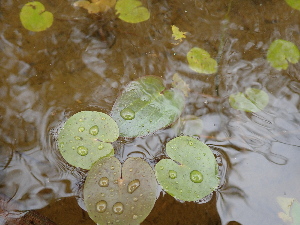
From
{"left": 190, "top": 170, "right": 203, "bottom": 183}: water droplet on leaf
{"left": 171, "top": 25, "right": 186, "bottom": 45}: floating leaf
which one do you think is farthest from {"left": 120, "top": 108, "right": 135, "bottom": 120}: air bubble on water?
{"left": 171, "top": 25, "right": 186, "bottom": 45}: floating leaf

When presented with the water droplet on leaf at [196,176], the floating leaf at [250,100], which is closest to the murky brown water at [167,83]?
the floating leaf at [250,100]

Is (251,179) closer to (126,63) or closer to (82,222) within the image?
(82,222)

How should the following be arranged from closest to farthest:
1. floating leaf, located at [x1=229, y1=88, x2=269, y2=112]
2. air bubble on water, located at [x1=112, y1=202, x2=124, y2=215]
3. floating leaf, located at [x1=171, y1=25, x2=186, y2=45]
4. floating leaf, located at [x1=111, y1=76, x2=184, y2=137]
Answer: air bubble on water, located at [x1=112, y1=202, x2=124, y2=215] → floating leaf, located at [x1=111, y1=76, x2=184, y2=137] → floating leaf, located at [x1=229, y1=88, x2=269, y2=112] → floating leaf, located at [x1=171, y1=25, x2=186, y2=45]

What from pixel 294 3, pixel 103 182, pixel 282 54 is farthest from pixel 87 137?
pixel 294 3

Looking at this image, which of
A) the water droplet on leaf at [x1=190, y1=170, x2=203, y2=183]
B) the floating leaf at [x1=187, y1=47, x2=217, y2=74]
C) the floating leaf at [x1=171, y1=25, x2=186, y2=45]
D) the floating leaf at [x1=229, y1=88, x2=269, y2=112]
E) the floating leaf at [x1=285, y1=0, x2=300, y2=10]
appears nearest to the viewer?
the water droplet on leaf at [x1=190, y1=170, x2=203, y2=183]

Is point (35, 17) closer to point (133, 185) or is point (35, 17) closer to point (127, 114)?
point (127, 114)

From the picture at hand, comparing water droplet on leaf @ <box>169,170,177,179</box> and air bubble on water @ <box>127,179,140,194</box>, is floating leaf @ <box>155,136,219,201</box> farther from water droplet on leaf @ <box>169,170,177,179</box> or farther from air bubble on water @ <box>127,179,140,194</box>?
air bubble on water @ <box>127,179,140,194</box>

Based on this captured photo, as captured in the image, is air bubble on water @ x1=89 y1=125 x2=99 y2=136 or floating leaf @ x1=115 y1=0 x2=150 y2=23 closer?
air bubble on water @ x1=89 y1=125 x2=99 y2=136
